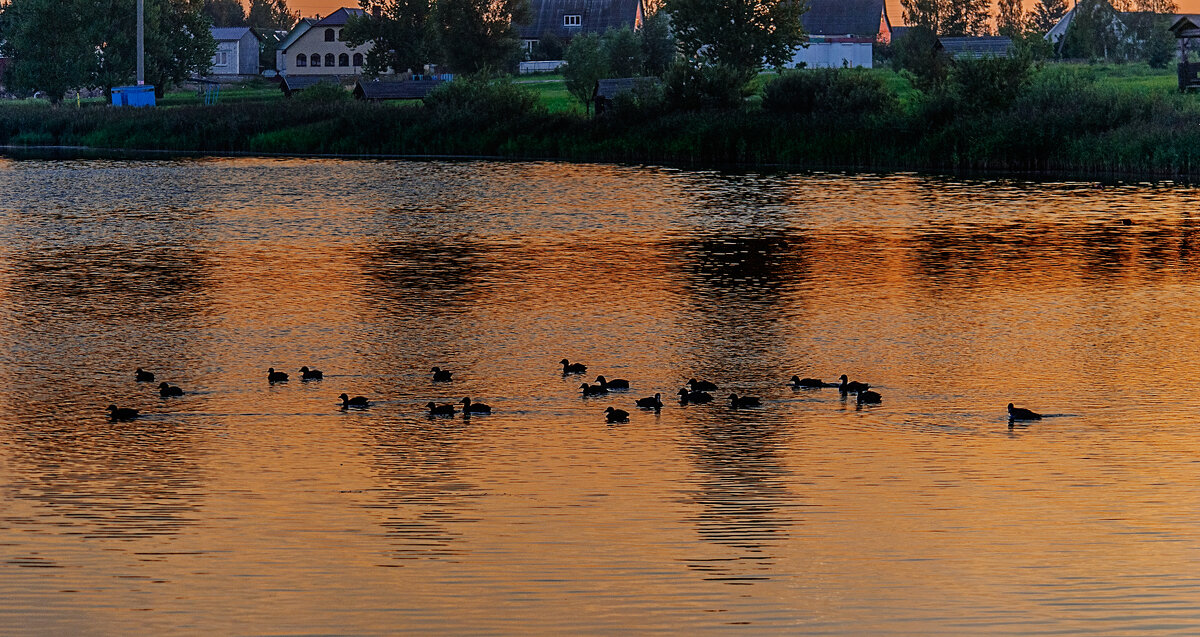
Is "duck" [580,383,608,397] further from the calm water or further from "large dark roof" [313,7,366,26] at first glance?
"large dark roof" [313,7,366,26]

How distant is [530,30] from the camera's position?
167 metres

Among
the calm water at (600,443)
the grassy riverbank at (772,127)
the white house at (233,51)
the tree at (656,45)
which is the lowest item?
the calm water at (600,443)

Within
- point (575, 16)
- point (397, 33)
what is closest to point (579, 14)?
point (575, 16)

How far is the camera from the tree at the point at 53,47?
11969 cm

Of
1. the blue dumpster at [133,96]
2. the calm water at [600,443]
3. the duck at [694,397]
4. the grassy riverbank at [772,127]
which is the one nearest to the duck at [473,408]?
the calm water at [600,443]

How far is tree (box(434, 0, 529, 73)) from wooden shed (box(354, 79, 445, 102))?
56.6 feet

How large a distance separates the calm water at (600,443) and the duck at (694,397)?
323 mm

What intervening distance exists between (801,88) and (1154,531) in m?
64.9

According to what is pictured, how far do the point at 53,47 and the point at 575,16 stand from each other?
60.6 meters

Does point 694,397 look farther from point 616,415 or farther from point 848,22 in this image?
point 848,22

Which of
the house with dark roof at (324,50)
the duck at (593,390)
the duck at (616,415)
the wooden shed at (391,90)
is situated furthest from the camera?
the house with dark roof at (324,50)

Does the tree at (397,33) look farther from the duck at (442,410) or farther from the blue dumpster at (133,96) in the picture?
the duck at (442,410)

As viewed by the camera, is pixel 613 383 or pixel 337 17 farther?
pixel 337 17

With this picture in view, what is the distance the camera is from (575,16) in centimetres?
16838
